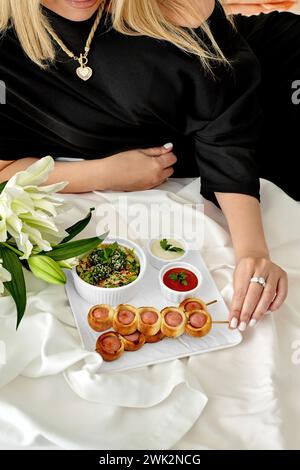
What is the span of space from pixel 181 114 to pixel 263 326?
1.72 ft

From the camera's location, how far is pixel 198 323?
1.01m

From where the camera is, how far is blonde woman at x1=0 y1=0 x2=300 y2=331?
121 cm

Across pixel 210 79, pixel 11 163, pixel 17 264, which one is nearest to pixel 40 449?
pixel 17 264

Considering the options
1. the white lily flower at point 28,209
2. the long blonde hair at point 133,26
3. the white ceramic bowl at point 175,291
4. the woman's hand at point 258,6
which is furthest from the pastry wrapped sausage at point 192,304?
the woman's hand at point 258,6

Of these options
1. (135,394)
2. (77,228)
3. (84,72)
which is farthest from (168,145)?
(135,394)

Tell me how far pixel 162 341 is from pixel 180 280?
13cm

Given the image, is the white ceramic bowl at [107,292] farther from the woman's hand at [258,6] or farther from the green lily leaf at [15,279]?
the woman's hand at [258,6]

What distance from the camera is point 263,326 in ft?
3.43

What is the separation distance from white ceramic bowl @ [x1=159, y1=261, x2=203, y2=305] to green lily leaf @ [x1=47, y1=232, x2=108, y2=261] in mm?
152

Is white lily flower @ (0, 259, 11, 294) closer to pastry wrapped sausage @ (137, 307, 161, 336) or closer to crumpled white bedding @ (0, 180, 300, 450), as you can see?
crumpled white bedding @ (0, 180, 300, 450)

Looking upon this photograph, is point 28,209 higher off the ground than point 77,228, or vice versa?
point 28,209

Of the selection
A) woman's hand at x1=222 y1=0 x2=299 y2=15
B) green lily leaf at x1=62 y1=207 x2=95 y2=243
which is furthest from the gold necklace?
woman's hand at x1=222 y1=0 x2=299 y2=15

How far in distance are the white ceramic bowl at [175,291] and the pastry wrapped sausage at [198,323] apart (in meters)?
0.05

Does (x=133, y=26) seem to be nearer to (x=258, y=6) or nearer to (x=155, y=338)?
(x=155, y=338)
